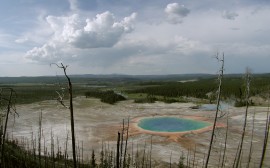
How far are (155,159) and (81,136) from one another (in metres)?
9.98

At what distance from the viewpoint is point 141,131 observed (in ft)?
98.5

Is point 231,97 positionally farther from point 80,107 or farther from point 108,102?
point 80,107

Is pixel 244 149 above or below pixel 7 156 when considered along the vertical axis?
below

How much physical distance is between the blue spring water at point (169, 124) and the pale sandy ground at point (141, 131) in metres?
1.54

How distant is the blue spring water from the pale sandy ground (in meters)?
1.54

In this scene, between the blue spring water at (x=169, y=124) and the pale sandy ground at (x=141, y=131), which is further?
the blue spring water at (x=169, y=124)

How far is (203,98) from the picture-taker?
59.2 metres

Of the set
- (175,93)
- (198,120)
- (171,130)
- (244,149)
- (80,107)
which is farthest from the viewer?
(175,93)

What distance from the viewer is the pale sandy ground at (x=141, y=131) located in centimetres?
2256

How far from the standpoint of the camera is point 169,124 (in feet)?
115

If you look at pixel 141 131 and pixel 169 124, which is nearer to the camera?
pixel 141 131

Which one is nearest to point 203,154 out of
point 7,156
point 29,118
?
point 7,156

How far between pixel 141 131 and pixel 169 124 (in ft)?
20.0

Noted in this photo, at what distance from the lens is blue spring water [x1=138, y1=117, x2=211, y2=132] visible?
32062 mm
